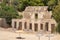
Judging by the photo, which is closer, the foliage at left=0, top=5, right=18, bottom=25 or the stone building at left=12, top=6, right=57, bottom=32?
the stone building at left=12, top=6, right=57, bottom=32

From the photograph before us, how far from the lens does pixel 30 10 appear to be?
5269cm

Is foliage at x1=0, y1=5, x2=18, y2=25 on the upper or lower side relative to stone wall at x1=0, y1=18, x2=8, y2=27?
upper

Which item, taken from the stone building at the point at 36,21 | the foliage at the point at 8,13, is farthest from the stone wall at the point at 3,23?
the stone building at the point at 36,21

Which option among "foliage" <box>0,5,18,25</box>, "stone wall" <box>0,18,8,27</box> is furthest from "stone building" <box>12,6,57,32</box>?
"stone wall" <box>0,18,8,27</box>

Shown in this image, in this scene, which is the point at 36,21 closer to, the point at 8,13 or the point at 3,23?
the point at 8,13

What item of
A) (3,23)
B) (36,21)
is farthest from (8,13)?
(36,21)

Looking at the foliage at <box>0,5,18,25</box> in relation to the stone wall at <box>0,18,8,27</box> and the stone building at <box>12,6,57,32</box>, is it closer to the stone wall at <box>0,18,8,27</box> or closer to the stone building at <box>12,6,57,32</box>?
the stone wall at <box>0,18,8,27</box>

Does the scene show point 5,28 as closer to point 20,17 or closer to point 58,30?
point 20,17

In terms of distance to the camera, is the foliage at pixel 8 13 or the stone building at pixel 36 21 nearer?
the stone building at pixel 36 21

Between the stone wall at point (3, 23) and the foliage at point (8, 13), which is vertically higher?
the foliage at point (8, 13)

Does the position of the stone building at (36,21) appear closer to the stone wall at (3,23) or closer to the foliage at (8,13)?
the foliage at (8,13)

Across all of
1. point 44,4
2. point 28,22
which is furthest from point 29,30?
point 44,4

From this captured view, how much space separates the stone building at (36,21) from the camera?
154 ft

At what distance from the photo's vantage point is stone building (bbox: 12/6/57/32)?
154ft
